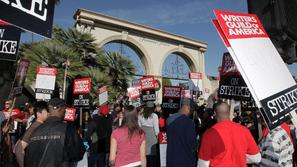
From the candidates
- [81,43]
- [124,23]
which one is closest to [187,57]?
[124,23]

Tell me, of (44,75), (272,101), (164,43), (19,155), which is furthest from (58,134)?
(164,43)

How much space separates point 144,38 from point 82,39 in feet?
29.0

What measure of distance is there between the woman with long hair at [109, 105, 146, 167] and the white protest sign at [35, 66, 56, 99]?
584cm

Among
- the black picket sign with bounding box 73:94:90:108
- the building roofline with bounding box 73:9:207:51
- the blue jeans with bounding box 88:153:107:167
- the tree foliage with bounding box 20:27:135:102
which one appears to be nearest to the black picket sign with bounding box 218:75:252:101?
the blue jeans with bounding box 88:153:107:167

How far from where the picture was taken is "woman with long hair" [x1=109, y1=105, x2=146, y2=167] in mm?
4168

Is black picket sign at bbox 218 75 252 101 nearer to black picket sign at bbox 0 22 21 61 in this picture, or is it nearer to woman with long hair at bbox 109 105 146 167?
woman with long hair at bbox 109 105 146 167

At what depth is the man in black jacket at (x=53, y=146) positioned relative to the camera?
3.50 metres

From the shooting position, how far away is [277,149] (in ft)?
11.9

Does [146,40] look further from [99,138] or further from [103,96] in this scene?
[99,138]

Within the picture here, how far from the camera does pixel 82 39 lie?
62.7 feet

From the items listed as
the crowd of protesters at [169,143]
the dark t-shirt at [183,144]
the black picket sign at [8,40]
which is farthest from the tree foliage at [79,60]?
the dark t-shirt at [183,144]

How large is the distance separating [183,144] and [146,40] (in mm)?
22842

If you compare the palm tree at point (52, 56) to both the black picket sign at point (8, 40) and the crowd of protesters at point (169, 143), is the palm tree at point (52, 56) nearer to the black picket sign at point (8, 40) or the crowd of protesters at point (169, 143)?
the crowd of protesters at point (169, 143)

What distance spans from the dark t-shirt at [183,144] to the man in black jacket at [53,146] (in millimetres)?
1688
